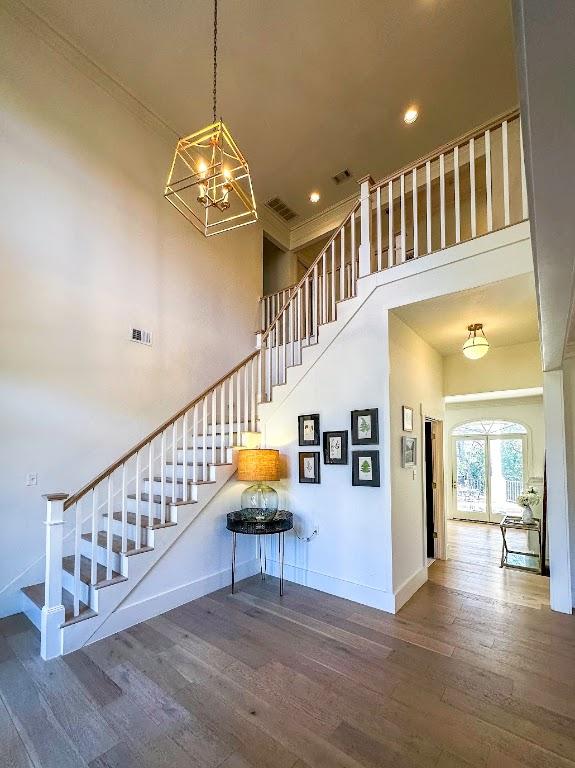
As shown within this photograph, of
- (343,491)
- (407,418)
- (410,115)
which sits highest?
(410,115)

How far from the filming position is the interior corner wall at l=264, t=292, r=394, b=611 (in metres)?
3.66

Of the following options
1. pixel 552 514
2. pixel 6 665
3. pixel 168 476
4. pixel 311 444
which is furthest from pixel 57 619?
pixel 552 514

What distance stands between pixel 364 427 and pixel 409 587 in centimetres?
177

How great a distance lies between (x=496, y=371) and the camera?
525cm

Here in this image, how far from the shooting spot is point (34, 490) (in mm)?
3682

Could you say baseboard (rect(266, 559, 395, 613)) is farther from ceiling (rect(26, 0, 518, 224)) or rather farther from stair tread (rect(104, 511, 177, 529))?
ceiling (rect(26, 0, 518, 224))

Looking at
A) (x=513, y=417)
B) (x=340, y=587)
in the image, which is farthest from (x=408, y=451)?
(x=513, y=417)

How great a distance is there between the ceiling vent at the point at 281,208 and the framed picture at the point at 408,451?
5.23 m

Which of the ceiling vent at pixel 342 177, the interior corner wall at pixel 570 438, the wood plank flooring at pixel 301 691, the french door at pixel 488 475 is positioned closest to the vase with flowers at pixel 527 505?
the interior corner wall at pixel 570 438

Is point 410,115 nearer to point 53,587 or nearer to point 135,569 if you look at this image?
point 135,569

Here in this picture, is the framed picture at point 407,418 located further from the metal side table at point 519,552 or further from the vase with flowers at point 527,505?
the vase with flowers at point 527,505

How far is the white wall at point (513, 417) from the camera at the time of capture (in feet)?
24.2

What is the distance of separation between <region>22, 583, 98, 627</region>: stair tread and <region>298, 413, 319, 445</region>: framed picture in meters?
2.51

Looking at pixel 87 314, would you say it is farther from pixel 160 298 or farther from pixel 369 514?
pixel 369 514
